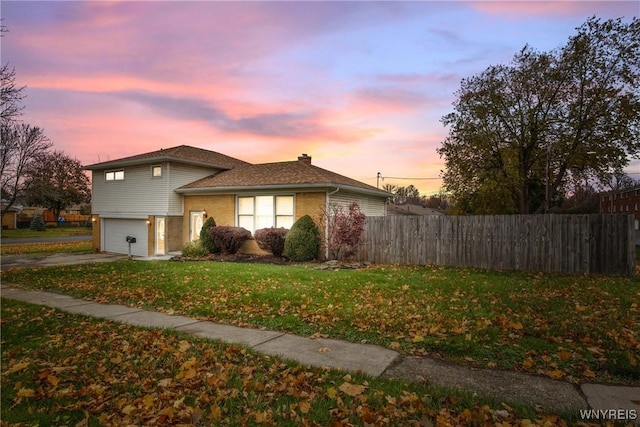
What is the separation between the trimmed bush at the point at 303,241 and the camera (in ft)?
48.5

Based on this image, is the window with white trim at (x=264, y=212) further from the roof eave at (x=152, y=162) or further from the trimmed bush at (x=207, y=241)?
the roof eave at (x=152, y=162)

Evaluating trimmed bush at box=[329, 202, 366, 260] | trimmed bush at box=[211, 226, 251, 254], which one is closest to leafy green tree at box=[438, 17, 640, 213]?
trimmed bush at box=[329, 202, 366, 260]

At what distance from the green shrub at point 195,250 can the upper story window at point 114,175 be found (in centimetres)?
741

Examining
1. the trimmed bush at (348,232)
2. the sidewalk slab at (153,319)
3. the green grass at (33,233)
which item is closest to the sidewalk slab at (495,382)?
the sidewalk slab at (153,319)

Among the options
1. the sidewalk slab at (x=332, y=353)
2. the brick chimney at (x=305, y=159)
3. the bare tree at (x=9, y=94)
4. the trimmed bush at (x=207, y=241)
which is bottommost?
the sidewalk slab at (x=332, y=353)

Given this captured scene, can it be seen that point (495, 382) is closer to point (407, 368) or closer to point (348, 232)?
point (407, 368)

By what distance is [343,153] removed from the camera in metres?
25.7

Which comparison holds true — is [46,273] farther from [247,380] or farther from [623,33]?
[623,33]

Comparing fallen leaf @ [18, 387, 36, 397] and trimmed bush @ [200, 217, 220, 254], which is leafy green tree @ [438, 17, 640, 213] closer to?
trimmed bush @ [200, 217, 220, 254]

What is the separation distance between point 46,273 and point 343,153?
61.3ft

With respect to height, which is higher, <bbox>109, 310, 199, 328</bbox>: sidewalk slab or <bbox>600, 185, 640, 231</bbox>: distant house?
<bbox>600, 185, 640, 231</bbox>: distant house

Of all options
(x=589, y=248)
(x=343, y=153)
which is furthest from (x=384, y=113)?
(x=589, y=248)

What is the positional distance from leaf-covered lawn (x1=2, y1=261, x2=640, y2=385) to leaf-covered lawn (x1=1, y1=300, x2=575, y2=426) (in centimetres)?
131

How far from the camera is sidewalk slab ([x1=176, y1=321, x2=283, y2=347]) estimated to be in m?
5.21
